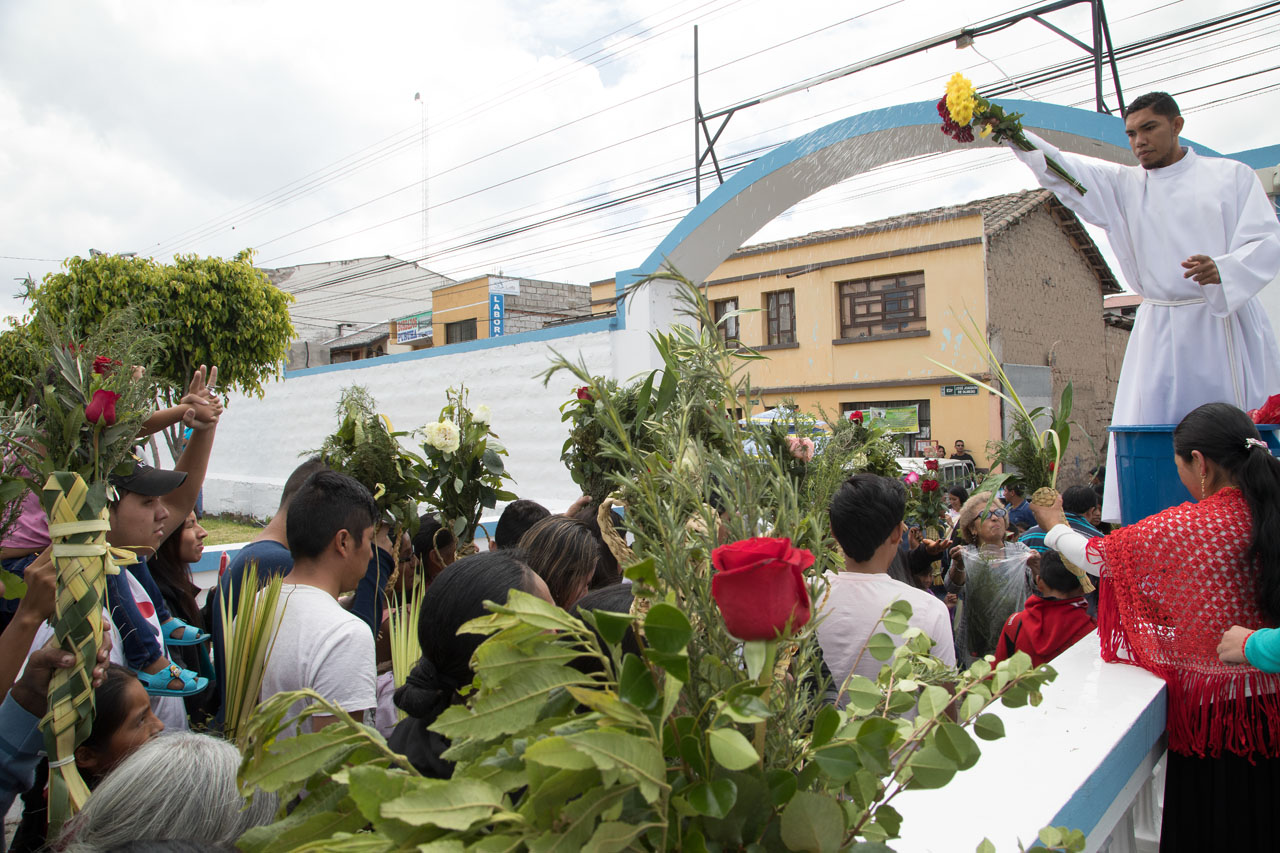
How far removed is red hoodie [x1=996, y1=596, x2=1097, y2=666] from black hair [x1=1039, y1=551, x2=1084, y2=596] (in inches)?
1.9

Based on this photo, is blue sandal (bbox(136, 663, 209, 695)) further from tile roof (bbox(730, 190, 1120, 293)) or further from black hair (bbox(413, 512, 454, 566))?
tile roof (bbox(730, 190, 1120, 293))

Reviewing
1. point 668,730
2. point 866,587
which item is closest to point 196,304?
point 866,587

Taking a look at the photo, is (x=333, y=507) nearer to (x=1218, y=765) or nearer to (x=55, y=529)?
(x=55, y=529)

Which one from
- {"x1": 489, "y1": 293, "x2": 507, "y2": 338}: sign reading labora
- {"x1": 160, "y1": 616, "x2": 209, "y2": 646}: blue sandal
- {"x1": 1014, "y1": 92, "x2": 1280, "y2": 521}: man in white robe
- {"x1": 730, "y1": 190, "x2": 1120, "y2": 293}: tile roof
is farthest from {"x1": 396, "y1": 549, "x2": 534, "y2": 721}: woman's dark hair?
{"x1": 489, "y1": 293, "x2": 507, "y2": 338}: sign reading labora

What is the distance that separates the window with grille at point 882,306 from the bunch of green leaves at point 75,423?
1714 cm

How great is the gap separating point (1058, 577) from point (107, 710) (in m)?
3.12

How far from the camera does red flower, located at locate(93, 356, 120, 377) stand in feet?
6.61

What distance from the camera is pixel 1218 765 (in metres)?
2.14

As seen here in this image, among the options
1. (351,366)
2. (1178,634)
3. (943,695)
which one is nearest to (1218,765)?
(1178,634)

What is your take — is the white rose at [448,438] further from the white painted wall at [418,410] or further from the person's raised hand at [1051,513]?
the person's raised hand at [1051,513]

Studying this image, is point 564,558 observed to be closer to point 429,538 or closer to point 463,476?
point 463,476

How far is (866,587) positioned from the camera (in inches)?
90.7

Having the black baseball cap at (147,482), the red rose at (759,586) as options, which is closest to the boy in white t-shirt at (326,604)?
the black baseball cap at (147,482)

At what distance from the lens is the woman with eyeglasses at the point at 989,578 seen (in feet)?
12.6
